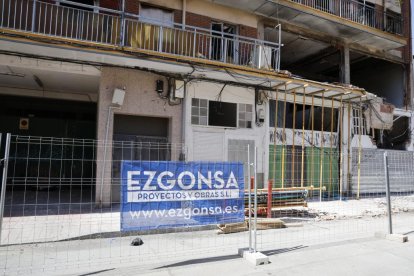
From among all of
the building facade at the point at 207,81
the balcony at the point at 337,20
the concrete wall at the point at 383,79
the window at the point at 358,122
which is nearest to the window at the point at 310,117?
the building facade at the point at 207,81

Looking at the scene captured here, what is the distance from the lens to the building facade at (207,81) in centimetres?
969

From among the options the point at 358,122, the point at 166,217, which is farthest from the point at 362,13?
the point at 166,217

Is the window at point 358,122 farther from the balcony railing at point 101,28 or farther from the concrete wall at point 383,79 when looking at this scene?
the balcony railing at point 101,28

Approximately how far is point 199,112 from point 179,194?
6195 mm

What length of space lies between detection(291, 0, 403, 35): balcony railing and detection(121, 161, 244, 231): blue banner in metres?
11.5

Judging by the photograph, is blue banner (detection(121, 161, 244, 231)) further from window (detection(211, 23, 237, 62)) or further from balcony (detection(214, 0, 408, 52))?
balcony (detection(214, 0, 408, 52))

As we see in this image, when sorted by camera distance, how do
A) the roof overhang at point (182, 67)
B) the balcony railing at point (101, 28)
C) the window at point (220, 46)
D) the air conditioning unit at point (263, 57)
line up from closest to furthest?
the roof overhang at point (182, 67) < the balcony railing at point (101, 28) < the air conditioning unit at point (263, 57) < the window at point (220, 46)

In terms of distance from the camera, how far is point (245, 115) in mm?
12234

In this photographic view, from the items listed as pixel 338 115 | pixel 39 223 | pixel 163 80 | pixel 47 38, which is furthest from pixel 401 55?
pixel 39 223

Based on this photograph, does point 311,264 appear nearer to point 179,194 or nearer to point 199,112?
point 179,194

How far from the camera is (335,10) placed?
609 inches

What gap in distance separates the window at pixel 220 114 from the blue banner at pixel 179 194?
562 cm

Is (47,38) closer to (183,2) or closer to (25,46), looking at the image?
(25,46)

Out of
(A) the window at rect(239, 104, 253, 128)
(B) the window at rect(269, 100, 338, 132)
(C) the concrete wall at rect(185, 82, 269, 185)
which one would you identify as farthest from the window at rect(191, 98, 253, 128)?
(B) the window at rect(269, 100, 338, 132)
